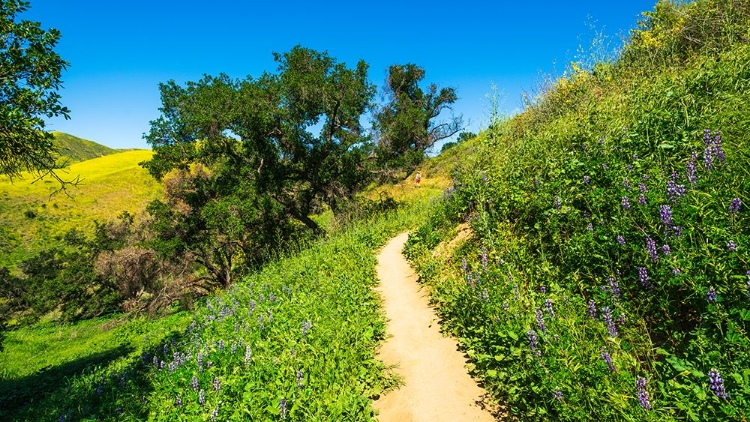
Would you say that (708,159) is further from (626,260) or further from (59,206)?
(59,206)

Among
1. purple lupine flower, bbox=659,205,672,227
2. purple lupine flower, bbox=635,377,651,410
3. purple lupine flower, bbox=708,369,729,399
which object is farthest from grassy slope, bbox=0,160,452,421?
purple lupine flower, bbox=659,205,672,227

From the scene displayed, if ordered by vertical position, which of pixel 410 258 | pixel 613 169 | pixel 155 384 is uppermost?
pixel 613 169

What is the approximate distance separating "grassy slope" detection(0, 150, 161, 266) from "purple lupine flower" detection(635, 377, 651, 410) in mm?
58900

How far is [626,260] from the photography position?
14.0ft

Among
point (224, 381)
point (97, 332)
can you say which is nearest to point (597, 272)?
point (224, 381)

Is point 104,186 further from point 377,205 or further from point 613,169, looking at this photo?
point 613,169

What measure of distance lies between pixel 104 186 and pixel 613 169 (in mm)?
92329

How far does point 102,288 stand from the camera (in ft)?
89.5

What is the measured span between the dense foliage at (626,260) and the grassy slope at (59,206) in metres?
56.8

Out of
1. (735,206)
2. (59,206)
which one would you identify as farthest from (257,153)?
(59,206)

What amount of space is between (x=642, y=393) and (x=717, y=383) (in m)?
0.48

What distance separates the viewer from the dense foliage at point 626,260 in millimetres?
2916

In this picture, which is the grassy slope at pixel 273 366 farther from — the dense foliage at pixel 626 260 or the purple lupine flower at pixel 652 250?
the purple lupine flower at pixel 652 250

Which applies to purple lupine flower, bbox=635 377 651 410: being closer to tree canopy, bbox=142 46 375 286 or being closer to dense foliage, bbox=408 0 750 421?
dense foliage, bbox=408 0 750 421
